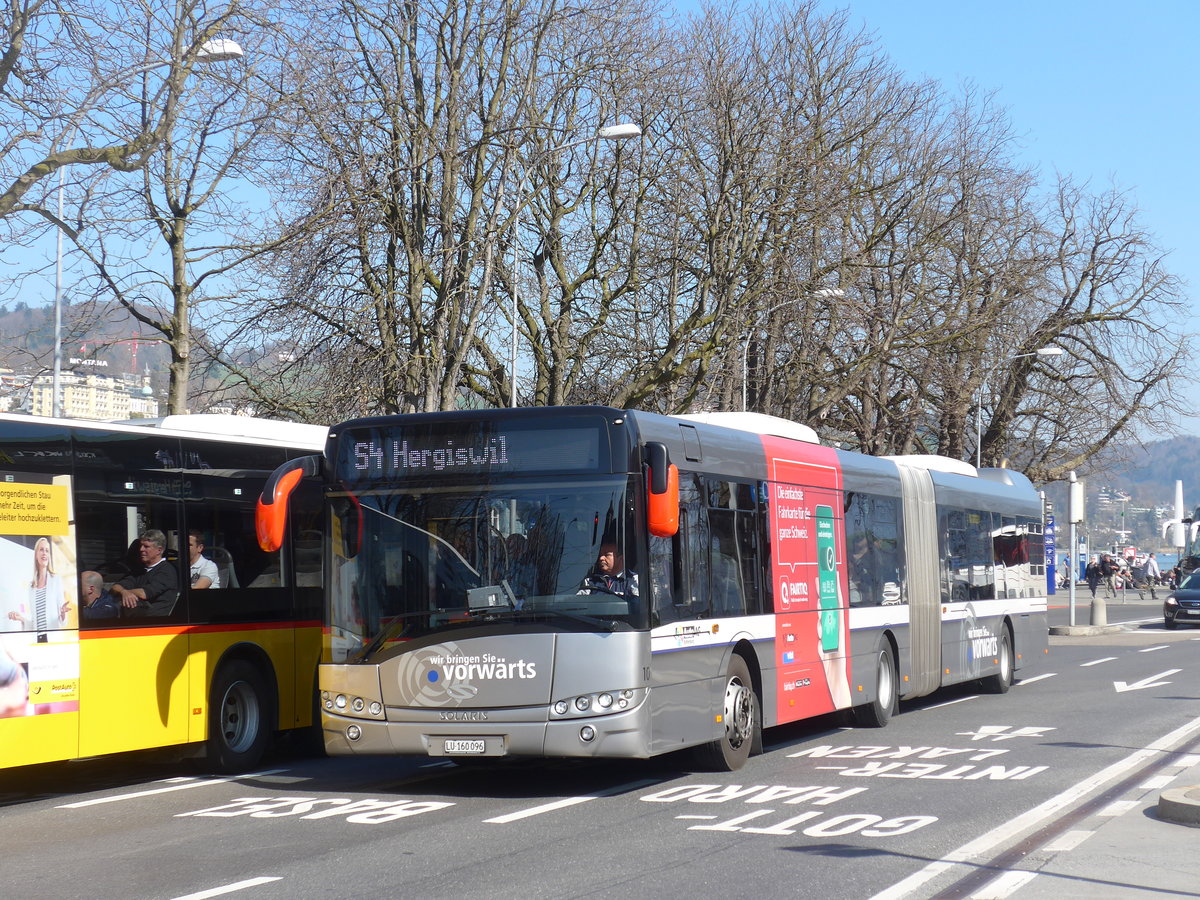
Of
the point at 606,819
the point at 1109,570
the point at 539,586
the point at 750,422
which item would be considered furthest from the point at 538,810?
the point at 1109,570

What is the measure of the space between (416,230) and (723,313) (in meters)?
6.63

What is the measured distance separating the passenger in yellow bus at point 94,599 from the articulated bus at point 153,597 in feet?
0.04

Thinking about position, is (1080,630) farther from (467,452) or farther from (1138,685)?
(467,452)

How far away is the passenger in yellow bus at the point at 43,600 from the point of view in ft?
36.5

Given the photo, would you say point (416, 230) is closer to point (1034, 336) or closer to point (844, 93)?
point (844, 93)

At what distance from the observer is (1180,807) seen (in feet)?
31.5

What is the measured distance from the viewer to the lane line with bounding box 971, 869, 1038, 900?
24.3 ft

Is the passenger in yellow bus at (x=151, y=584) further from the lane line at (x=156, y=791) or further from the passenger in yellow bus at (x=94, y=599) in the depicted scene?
the lane line at (x=156, y=791)

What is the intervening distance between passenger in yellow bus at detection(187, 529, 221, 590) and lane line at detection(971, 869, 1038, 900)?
738cm

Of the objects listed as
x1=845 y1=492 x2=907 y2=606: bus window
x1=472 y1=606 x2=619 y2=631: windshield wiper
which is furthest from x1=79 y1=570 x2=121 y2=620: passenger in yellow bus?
x1=845 y1=492 x2=907 y2=606: bus window

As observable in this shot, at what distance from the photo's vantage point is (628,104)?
92.9ft

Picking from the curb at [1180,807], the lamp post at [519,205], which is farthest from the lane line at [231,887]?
the lamp post at [519,205]

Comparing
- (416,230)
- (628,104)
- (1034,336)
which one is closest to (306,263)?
(416,230)

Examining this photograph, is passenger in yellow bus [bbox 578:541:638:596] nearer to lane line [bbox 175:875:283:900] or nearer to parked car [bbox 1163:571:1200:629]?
lane line [bbox 175:875:283:900]
